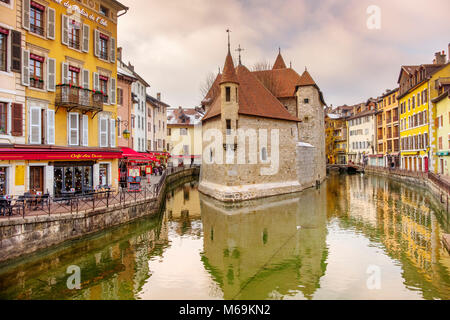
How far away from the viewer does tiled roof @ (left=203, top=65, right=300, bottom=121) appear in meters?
26.5

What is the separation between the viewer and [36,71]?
620 inches

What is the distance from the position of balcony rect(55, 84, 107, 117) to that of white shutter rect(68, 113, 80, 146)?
1.42ft

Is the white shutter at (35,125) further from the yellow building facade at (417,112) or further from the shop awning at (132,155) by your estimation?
the yellow building facade at (417,112)

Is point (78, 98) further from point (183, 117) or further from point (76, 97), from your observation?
point (183, 117)

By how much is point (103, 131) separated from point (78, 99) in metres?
2.81

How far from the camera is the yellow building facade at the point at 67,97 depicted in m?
15.1

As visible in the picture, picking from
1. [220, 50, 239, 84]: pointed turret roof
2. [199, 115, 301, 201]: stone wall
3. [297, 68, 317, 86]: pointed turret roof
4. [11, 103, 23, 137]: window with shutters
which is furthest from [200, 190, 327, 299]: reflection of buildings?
[297, 68, 317, 86]: pointed turret roof

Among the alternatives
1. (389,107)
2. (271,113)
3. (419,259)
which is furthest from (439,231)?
(389,107)

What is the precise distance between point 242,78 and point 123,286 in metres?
22.8

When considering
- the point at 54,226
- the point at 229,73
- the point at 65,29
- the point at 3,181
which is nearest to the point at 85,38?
the point at 65,29

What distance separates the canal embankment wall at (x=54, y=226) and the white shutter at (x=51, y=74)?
643 cm

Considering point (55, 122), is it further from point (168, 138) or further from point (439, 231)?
point (168, 138)

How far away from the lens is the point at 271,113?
92.7 ft
